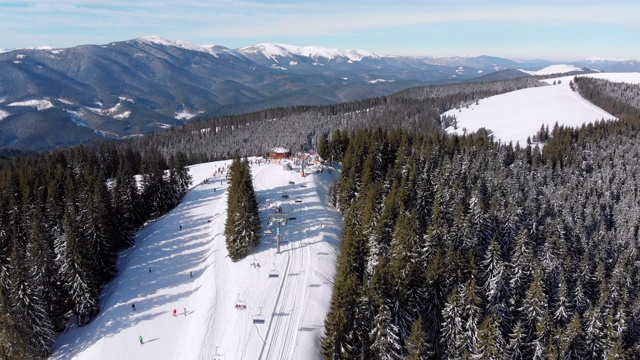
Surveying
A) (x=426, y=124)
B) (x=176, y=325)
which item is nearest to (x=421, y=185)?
(x=176, y=325)

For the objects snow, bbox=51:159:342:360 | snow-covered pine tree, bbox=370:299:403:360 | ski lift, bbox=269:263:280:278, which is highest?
snow-covered pine tree, bbox=370:299:403:360

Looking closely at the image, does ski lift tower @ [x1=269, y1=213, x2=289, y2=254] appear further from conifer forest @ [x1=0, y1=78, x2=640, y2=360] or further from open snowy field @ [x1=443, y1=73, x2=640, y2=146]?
open snowy field @ [x1=443, y1=73, x2=640, y2=146]

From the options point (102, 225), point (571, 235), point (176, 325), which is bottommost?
point (176, 325)

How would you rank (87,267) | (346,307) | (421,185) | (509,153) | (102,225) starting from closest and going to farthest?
(346,307) < (87,267) < (102,225) < (421,185) < (509,153)

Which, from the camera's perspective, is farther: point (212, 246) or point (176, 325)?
point (212, 246)

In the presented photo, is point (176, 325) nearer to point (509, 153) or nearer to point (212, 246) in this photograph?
point (212, 246)

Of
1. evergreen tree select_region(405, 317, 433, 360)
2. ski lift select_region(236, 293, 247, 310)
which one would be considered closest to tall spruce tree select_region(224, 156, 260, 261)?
ski lift select_region(236, 293, 247, 310)

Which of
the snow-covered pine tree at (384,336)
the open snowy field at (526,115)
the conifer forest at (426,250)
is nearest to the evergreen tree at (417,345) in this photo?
the conifer forest at (426,250)

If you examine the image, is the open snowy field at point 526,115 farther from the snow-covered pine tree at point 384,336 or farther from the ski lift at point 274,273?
the snow-covered pine tree at point 384,336
